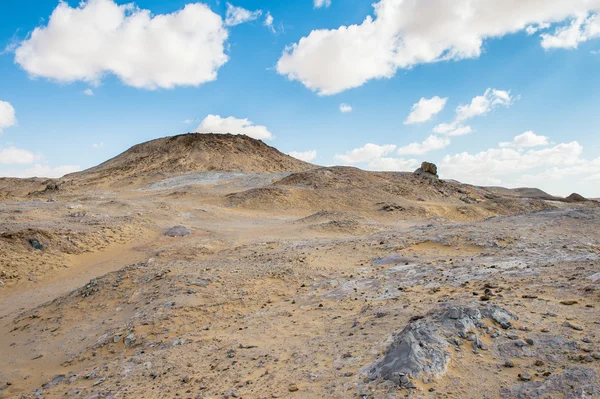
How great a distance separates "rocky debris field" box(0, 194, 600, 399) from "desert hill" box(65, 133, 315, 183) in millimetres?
37688

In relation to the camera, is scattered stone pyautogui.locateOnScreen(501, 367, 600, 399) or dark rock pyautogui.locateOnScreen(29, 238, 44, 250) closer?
scattered stone pyautogui.locateOnScreen(501, 367, 600, 399)

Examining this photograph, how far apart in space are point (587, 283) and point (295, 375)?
406cm

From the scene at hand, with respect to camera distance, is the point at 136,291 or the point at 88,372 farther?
the point at 136,291

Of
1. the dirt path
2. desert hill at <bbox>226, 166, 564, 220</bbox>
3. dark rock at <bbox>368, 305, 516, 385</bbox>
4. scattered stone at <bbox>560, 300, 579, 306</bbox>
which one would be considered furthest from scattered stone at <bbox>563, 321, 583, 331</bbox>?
desert hill at <bbox>226, 166, 564, 220</bbox>

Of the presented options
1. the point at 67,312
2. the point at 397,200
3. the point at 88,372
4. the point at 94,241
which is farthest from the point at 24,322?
the point at 397,200

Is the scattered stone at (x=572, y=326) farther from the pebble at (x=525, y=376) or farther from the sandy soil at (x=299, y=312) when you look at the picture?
the pebble at (x=525, y=376)

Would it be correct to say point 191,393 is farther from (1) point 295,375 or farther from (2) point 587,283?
(2) point 587,283

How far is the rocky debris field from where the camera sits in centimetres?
329

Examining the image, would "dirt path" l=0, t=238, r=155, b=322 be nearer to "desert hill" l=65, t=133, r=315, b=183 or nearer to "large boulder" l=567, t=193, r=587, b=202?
"desert hill" l=65, t=133, r=315, b=183

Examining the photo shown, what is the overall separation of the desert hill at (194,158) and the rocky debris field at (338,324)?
37688 millimetres

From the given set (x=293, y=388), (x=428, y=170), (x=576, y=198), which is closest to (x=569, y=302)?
(x=293, y=388)

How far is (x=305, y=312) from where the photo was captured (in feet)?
18.9

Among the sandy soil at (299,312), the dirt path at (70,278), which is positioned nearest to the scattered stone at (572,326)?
the sandy soil at (299,312)

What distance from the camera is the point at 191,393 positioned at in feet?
12.6
